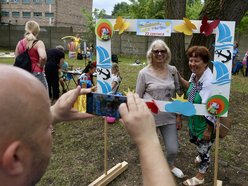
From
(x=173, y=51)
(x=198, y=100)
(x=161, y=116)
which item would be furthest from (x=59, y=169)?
(x=173, y=51)

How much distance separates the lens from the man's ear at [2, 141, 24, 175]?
2.22ft

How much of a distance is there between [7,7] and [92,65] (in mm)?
43285

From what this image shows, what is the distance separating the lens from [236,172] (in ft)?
12.7

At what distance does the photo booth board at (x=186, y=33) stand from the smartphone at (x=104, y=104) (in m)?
1.47

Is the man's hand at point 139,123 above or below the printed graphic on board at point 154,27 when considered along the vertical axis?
below

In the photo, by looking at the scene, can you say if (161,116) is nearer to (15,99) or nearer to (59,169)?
(59,169)

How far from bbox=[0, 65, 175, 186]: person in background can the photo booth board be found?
2.09m

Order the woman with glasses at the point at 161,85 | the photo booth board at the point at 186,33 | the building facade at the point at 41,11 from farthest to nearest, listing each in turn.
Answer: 1. the building facade at the point at 41,11
2. the woman with glasses at the point at 161,85
3. the photo booth board at the point at 186,33

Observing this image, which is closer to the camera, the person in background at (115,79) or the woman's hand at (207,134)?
the woman's hand at (207,134)

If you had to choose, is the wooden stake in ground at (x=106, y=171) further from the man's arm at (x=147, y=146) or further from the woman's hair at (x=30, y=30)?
the man's arm at (x=147, y=146)

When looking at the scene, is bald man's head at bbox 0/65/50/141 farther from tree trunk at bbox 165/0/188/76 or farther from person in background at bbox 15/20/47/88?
tree trunk at bbox 165/0/188/76

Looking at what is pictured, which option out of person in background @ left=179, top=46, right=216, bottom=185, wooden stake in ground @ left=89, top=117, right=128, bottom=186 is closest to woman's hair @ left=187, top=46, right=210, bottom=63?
person in background @ left=179, top=46, right=216, bottom=185

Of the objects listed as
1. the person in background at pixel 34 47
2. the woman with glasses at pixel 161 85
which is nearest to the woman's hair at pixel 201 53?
the woman with glasses at pixel 161 85

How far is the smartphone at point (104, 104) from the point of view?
1.47 metres
